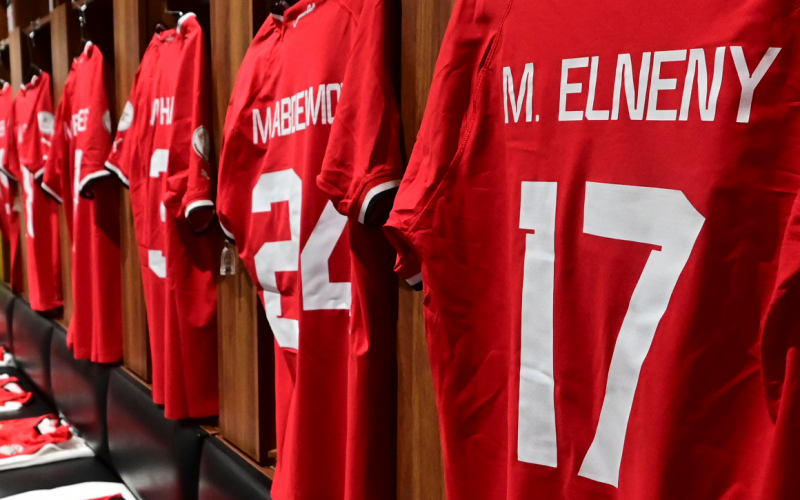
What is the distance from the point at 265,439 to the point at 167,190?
1.87 feet

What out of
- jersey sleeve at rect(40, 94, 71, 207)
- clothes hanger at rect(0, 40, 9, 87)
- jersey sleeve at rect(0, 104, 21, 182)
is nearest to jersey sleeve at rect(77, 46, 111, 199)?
jersey sleeve at rect(40, 94, 71, 207)

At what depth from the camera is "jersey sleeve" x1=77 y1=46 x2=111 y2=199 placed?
187cm

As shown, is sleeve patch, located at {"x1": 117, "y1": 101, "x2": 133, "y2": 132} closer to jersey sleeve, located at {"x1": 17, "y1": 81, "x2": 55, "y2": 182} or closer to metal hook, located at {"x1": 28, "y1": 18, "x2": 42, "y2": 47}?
jersey sleeve, located at {"x1": 17, "y1": 81, "x2": 55, "y2": 182}

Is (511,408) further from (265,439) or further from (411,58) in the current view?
(265,439)

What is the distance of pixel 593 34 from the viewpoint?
0.64 metres

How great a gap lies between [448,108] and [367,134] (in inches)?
6.2

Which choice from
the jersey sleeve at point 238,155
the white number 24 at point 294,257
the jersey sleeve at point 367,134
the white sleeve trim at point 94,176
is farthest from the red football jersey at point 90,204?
the jersey sleeve at point 367,134

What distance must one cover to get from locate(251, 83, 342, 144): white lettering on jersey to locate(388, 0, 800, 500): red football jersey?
27 cm

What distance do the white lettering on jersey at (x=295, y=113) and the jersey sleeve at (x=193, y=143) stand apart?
0.23 m

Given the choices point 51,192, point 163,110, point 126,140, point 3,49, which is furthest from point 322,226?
point 3,49

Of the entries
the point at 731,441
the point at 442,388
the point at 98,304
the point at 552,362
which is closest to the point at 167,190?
the point at 98,304

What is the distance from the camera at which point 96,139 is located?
1.88 metres

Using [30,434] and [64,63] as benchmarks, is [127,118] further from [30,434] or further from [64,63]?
[30,434]

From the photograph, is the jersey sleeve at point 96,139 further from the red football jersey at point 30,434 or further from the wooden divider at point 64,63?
the red football jersey at point 30,434
